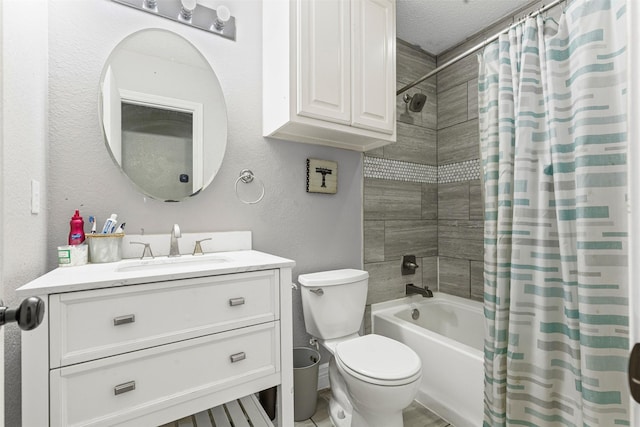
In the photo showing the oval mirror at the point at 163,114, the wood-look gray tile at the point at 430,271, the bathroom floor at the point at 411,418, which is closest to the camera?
the oval mirror at the point at 163,114

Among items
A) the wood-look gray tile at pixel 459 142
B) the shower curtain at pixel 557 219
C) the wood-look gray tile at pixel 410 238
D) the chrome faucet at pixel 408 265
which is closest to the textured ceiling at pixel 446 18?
the wood-look gray tile at pixel 459 142

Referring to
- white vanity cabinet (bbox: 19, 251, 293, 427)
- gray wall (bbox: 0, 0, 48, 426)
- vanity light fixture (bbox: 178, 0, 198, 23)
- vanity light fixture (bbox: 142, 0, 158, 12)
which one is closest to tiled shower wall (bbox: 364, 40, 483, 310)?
white vanity cabinet (bbox: 19, 251, 293, 427)

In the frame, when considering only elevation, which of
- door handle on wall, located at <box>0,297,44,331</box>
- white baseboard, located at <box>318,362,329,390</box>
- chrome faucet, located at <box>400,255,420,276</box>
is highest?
door handle on wall, located at <box>0,297,44,331</box>

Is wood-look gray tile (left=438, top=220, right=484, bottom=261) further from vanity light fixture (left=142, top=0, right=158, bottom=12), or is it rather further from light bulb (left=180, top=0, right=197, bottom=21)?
vanity light fixture (left=142, top=0, right=158, bottom=12)

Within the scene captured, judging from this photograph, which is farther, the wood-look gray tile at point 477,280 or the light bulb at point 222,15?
the wood-look gray tile at point 477,280

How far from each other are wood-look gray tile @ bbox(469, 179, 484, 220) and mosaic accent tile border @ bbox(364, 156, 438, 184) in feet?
1.14

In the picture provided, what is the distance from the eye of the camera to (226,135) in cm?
160

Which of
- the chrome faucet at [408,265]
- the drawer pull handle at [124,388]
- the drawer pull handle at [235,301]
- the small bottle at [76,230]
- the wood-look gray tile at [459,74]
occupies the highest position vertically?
the wood-look gray tile at [459,74]

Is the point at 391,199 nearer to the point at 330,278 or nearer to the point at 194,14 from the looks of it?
the point at 330,278

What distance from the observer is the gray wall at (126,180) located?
1047mm

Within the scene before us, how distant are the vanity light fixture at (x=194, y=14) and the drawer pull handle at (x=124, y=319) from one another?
1.43 meters

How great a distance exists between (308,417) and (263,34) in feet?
7.23

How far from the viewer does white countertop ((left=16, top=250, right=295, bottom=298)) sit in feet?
2.73

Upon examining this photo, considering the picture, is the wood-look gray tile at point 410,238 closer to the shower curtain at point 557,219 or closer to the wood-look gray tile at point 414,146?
the wood-look gray tile at point 414,146
